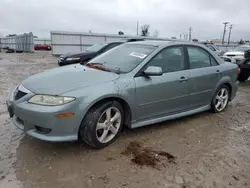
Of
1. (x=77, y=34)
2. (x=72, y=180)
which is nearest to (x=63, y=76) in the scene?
(x=72, y=180)

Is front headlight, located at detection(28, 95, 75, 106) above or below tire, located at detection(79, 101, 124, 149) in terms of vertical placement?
above

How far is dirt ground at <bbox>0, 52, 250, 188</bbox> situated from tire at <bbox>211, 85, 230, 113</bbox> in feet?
2.57

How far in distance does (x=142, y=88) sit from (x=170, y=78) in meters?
0.64

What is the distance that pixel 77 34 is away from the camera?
20.0 metres

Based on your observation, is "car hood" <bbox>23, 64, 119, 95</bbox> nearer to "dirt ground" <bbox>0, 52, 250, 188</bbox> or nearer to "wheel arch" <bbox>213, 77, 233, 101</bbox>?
"dirt ground" <bbox>0, 52, 250, 188</bbox>

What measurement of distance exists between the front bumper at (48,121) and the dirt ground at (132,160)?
33 centimetres

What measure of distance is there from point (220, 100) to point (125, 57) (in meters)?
2.47

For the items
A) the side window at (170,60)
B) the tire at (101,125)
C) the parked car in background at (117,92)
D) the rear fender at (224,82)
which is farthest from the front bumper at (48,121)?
the rear fender at (224,82)

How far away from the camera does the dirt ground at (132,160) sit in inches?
95.6

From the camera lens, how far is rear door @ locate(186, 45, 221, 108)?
4.04 metres

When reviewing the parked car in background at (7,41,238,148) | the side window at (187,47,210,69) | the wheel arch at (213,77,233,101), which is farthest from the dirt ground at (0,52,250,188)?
the side window at (187,47,210,69)

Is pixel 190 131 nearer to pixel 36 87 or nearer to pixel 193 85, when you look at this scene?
pixel 193 85

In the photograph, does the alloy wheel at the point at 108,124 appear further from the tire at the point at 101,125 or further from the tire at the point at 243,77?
the tire at the point at 243,77

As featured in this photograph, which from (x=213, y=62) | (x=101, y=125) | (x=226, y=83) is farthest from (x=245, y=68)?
(x=101, y=125)
